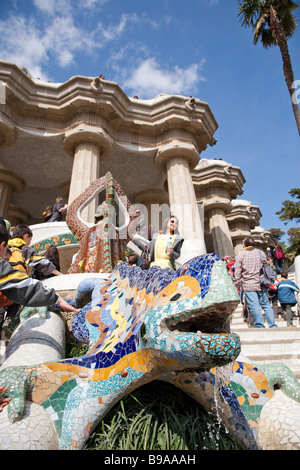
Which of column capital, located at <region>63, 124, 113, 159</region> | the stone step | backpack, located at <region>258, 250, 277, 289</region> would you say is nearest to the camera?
the stone step

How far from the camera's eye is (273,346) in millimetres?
4586

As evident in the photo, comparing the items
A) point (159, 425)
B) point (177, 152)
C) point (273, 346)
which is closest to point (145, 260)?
point (273, 346)

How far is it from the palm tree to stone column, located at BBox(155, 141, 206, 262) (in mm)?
4834

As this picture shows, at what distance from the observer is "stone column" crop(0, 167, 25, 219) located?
53.7ft

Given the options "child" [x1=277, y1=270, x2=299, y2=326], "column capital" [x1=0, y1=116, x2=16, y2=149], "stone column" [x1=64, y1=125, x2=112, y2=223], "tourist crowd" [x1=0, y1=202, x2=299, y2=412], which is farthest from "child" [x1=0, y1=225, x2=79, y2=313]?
"column capital" [x1=0, y1=116, x2=16, y2=149]

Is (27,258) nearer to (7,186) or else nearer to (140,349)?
(140,349)

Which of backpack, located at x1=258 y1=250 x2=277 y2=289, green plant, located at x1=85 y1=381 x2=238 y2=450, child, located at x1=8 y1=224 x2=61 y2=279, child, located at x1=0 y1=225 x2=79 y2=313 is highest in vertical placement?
backpack, located at x1=258 y1=250 x2=277 y2=289

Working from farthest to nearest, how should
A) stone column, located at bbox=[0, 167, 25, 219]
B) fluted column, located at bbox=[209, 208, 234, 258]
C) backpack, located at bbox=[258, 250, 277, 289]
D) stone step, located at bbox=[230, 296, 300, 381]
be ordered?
fluted column, located at bbox=[209, 208, 234, 258] → stone column, located at bbox=[0, 167, 25, 219] → backpack, located at bbox=[258, 250, 277, 289] → stone step, located at bbox=[230, 296, 300, 381]

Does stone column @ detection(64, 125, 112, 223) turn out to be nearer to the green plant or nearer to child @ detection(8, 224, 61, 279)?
child @ detection(8, 224, 61, 279)

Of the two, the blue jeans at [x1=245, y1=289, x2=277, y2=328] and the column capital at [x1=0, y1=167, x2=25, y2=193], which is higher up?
the column capital at [x1=0, y1=167, x2=25, y2=193]

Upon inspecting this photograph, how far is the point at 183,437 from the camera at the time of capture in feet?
5.89

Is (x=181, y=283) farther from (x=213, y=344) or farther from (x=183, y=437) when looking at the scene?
(x=183, y=437)

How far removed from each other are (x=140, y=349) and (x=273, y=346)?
3.54 meters

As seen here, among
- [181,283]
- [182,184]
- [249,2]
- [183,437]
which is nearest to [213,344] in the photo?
[181,283]
